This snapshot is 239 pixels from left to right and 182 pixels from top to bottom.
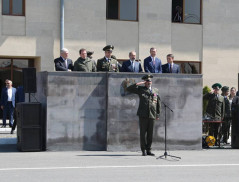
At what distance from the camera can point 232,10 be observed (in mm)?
26406

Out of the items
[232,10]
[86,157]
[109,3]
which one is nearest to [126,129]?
[86,157]

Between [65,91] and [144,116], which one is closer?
[144,116]

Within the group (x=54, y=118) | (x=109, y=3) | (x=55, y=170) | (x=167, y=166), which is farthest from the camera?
(x=109, y=3)

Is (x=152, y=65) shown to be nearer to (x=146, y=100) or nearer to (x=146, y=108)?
(x=146, y=100)

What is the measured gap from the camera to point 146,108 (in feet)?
46.2

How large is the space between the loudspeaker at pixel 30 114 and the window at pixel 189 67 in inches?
465

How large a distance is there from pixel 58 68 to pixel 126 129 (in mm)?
2430

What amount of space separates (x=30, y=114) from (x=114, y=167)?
13.6 ft

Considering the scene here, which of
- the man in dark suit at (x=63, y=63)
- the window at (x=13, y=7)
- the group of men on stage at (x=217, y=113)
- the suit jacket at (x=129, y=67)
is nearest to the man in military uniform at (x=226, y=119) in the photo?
the group of men on stage at (x=217, y=113)

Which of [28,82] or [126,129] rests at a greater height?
[28,82]

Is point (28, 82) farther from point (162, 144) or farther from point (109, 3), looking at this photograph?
point (109, 3)

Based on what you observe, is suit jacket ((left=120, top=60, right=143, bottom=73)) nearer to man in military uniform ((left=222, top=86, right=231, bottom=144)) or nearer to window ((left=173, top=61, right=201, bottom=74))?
man in military uniform ((left=222, top=86, right=231, bottom=144))

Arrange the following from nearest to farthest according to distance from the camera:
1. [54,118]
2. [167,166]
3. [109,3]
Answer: [167,166] < [54,118] < [109,3]

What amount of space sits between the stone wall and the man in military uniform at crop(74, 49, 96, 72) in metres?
0.23
